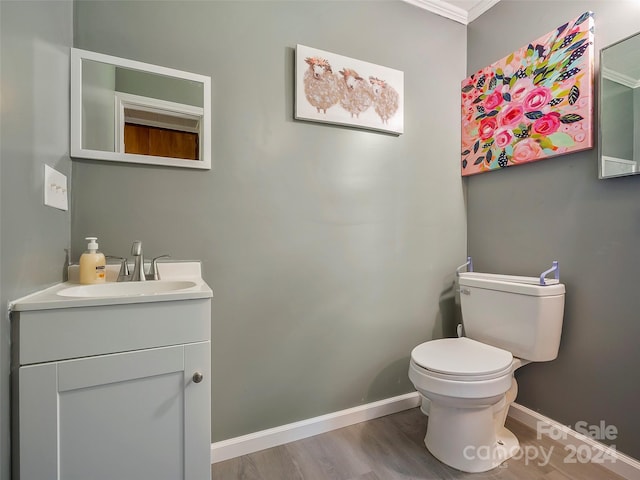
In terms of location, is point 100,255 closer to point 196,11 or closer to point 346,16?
point 196,11

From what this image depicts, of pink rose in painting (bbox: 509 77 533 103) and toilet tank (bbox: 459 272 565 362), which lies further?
pink rose in painting (bbox: 509 77 533 103)

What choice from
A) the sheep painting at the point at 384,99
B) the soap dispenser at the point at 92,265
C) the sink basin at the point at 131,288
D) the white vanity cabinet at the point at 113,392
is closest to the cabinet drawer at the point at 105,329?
the white vanity cabinet at the point at 113,392

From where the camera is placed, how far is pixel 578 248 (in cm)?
145

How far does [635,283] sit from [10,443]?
2.14 metres

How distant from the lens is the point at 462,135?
77.5 inches

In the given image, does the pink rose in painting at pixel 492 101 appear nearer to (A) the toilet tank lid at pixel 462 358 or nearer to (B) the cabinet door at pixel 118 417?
(A) the toilet tank lid at pixel 462 358

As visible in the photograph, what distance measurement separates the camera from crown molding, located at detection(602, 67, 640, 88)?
123 cm

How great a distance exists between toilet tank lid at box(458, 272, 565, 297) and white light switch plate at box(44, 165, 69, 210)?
1.83m

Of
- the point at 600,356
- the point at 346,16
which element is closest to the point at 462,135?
the point at 346,16

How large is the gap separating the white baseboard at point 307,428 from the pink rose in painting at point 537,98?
5.52 ft

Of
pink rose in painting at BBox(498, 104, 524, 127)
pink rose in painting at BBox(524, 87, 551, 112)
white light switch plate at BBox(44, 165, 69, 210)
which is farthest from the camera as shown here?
pink rose in painting at BBox(498, 104, 524, 127)

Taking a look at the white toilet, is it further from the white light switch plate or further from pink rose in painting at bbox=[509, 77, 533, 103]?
Result: the white light switch plate

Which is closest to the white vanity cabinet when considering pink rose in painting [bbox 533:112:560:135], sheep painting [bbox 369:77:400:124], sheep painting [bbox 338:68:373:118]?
sheep painting [bbox 338:68:373:118]

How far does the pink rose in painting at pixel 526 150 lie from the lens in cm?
157
